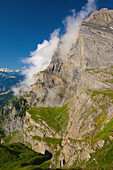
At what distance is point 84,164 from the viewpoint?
2586 inches

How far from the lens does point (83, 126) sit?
17025cm

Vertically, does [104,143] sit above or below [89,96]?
below

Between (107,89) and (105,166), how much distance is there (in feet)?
513

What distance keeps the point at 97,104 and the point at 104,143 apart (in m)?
107

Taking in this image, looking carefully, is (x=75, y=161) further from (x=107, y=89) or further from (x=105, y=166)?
(x=107, y=89)

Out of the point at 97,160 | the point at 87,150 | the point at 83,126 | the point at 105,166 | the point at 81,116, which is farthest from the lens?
the point at 81,116

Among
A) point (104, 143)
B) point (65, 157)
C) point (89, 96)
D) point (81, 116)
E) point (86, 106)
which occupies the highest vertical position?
point (89, 96)

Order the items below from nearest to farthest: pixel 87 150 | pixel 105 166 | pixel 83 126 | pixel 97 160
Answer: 1. pixel 105 166
2. pixel 97 160
3. pixel 87 150
4. pixel 83 126

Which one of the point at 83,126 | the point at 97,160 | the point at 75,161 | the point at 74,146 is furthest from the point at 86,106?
the point at 97,160

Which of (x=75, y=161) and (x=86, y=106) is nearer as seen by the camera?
(x=75, y=161)

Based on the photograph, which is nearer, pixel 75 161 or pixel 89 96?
pixel 75 161

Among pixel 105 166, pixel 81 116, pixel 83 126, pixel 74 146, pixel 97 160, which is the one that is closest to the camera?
pixel 105 166

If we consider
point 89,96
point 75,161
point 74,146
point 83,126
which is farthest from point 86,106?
point 75,161

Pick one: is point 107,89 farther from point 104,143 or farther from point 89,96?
point 104,143
